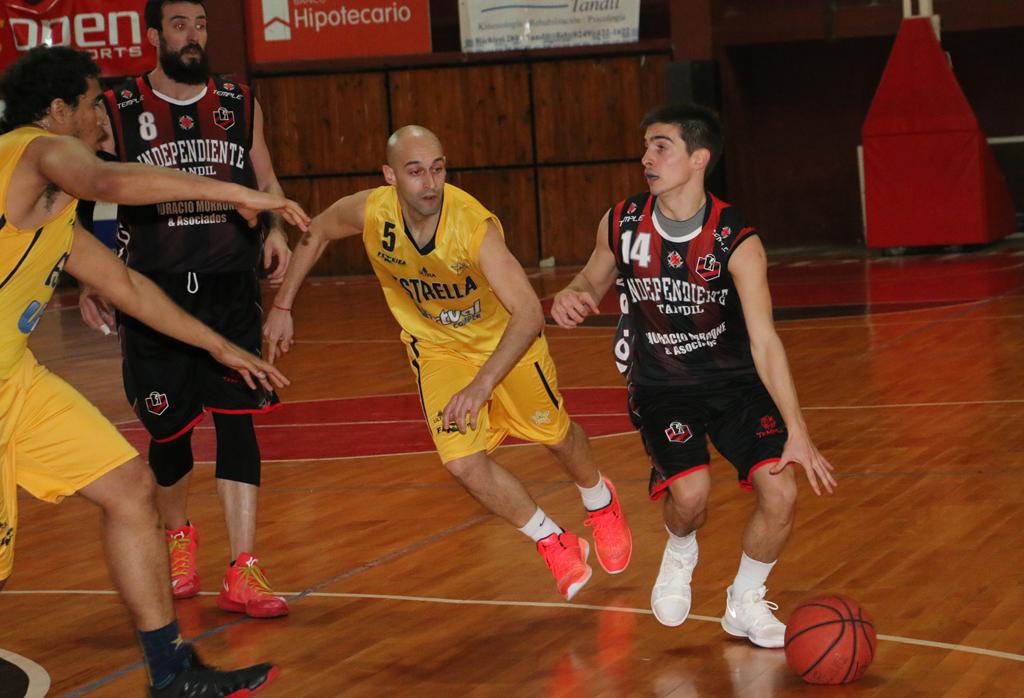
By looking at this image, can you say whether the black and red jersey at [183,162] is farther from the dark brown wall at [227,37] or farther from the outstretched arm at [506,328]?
the dark brown wall at [227,37]

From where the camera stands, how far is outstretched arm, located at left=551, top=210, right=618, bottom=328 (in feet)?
15.8

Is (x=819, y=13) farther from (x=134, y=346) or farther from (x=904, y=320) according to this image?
(x=134, y=346)

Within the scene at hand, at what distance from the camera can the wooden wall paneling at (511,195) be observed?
20078 mm

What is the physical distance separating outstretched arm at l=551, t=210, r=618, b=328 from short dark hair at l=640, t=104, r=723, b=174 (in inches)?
13.9

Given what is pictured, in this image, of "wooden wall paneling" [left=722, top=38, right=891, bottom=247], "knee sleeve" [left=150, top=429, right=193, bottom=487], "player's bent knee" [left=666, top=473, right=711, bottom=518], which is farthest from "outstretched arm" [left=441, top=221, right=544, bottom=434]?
"wooden wall paneling" [left=722, top=38, right=891, bottom=247]

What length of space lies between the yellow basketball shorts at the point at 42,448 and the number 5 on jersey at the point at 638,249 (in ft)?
5.69

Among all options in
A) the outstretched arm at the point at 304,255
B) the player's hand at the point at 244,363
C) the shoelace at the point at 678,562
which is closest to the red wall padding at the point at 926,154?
the outstretched arm at the point at 304,255

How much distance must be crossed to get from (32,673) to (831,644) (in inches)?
98.1

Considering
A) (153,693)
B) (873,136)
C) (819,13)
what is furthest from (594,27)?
(153,693)

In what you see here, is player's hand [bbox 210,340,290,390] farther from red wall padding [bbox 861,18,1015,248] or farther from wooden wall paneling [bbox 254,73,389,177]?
wooden wall paneling [bbox 254,73,389,177]

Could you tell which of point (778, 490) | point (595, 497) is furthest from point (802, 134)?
point (778, 490)

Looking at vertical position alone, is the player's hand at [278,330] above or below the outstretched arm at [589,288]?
below

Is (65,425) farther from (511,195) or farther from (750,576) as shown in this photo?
(511,195)

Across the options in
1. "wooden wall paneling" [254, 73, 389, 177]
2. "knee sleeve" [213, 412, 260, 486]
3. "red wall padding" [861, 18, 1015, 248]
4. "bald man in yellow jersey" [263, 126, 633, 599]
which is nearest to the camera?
"bald man in yellow jersey" [263, 126, 633, 599]
